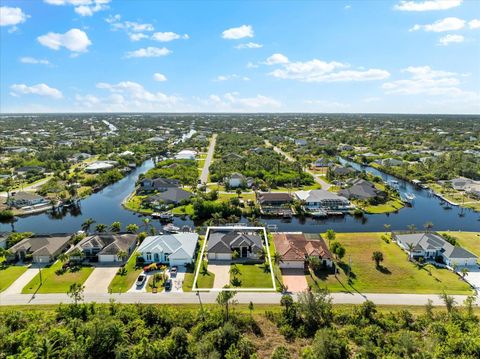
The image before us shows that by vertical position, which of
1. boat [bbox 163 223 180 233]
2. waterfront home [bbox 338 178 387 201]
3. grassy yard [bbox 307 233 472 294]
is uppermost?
waterfront home [bbox 338 178 387 201]

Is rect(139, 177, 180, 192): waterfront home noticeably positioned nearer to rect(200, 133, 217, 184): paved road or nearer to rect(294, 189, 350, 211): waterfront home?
rect(200, 133, 217, 184): paved road

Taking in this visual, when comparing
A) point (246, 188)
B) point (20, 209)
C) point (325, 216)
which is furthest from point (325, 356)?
point (20, 209)

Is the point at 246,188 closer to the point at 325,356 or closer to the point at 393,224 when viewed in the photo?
the point at 393,224

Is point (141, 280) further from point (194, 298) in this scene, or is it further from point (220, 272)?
point (220, 272)

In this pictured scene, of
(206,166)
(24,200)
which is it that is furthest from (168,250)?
(206,166)

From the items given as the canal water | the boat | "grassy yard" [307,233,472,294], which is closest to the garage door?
"grassy yard" [307,233,472,294]

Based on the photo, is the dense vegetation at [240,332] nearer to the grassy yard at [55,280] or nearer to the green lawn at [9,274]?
the grassy yard at [55,280]
